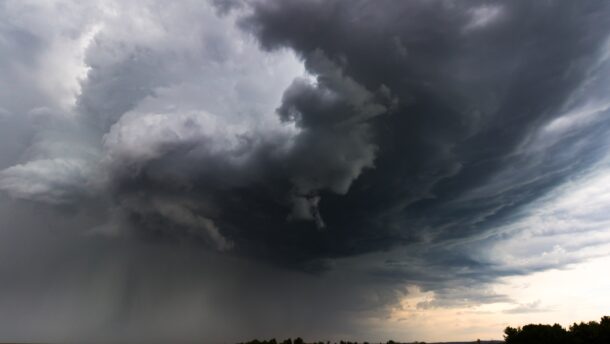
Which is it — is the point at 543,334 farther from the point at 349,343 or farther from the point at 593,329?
the point at 349,343

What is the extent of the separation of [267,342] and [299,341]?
25.1 feet

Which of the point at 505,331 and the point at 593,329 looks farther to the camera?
the point at 505,331

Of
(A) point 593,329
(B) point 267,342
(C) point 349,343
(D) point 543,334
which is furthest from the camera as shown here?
(C) point 349,343

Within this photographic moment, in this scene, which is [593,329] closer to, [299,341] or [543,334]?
[543,334]

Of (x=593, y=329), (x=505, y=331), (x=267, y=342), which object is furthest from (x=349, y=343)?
(x=593, y=329)

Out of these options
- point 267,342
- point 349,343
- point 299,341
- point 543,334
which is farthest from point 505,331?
point 267,342

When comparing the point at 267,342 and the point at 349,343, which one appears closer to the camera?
the point at 267,342

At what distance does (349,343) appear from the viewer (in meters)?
87.8

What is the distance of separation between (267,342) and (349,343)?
17.9m

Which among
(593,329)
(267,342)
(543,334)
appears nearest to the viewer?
(593,329)

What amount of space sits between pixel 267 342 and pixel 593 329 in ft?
185

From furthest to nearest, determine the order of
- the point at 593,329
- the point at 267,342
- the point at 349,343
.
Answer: the point at 349,343, the point at 267,342, the point at 593,329

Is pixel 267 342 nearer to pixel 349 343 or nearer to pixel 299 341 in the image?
pixel 299 341

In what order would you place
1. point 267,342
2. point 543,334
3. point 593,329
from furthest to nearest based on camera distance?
point 267,342 → point 543,334 → point 593,329
